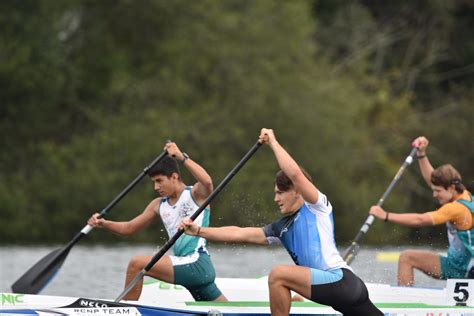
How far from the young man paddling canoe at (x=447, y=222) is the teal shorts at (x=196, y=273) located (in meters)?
2.35

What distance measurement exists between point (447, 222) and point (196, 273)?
10.4 feet

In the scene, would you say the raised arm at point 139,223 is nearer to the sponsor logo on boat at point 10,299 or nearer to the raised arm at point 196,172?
the raised arm at point 196,172

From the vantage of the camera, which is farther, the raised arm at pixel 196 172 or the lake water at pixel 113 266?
the lake water at pixel 113 266

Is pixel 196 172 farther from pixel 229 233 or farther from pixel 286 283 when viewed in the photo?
pixel 286 283

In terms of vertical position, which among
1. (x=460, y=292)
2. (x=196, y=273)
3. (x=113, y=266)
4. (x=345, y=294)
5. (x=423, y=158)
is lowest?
(x=113, y=266)

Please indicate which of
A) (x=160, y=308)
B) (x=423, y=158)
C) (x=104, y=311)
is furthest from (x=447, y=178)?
(x=104, y=311)

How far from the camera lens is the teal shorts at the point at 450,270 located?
44.0ft

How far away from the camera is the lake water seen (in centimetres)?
1873

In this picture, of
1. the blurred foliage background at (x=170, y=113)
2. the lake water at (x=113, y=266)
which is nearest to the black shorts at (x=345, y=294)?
the lake water at (x=113, y=266)

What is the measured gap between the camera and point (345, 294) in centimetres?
995

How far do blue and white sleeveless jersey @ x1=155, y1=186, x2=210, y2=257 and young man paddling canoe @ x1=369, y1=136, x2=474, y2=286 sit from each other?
237 cm

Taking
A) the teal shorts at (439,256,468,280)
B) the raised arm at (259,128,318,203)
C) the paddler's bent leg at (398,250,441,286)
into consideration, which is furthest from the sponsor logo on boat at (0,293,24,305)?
the teal shorts at (439,256,468,280)

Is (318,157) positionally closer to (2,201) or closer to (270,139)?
(2,201)

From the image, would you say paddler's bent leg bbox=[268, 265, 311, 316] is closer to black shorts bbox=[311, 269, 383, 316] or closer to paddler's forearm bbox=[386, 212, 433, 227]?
black shorts bbox=[311, 269, 383, 316]
